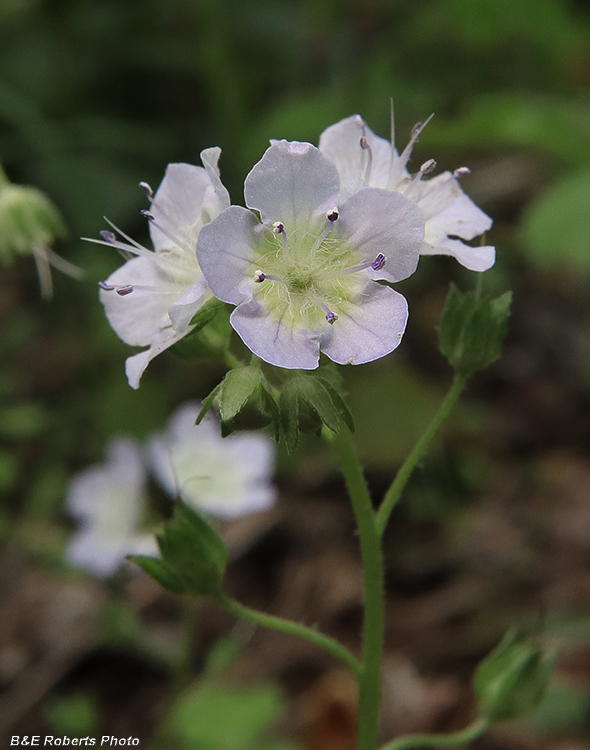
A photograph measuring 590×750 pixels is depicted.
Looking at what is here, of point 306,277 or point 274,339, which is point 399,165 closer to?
point 306,277

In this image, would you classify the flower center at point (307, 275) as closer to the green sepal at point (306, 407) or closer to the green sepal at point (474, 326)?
the green sepal at point (306, 407)

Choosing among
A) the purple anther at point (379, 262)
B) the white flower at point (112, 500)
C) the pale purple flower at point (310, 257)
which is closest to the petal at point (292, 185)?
the pale purple flower at point (310, 257)

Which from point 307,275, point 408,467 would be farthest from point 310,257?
point 408,467

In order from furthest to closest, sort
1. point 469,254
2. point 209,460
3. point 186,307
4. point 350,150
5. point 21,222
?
point 209,460, point 21,222, point 350,150, point 469,254, point 186,307

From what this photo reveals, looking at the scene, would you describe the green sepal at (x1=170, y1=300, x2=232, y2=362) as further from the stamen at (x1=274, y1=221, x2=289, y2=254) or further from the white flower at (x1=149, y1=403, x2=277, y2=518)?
the white flower at (x1=149, y1=403, x2=277, y2=518)

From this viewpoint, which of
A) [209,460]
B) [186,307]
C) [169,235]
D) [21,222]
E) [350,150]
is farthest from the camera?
[209,460]

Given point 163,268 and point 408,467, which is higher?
point 163,268
